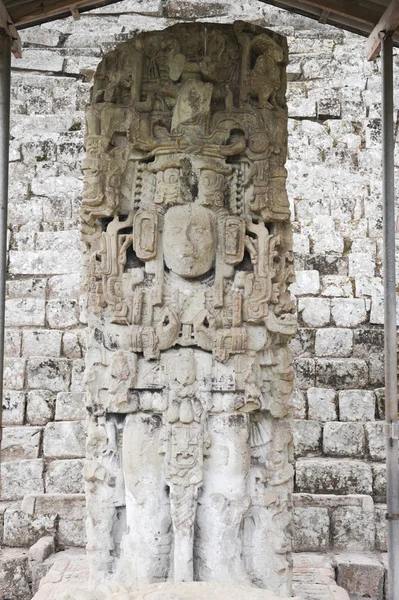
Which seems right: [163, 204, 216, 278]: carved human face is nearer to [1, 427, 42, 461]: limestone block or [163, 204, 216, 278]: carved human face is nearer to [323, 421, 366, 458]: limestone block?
[323, 421, 366, 458]: limestone block

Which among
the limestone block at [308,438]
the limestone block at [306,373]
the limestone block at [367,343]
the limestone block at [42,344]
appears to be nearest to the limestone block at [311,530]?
the limestone block at [308,438]

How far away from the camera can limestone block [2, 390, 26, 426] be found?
24.7 feet

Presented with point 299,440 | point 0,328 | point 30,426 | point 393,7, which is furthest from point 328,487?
point 393,7

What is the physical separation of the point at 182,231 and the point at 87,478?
188cm

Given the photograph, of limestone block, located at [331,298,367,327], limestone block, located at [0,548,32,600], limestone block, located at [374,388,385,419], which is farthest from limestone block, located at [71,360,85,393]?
limestone block, located at [374,388,385,419]

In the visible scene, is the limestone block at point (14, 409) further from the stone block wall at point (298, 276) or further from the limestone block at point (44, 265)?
the limestone block at point (44, 265)

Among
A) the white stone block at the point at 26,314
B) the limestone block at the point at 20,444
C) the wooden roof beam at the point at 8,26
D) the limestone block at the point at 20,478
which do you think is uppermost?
the wooden roof beam at the point at 8,26

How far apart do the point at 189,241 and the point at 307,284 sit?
3333 millimetres

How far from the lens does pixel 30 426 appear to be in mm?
7480

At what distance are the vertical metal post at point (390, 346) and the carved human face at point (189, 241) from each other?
4.62ft

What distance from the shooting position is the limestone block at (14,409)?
7.52 metres

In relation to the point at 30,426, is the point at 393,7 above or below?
above

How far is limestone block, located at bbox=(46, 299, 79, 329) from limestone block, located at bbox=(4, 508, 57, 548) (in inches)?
Result: 86.1

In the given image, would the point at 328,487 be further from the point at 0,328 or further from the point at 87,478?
the point at 0,328
